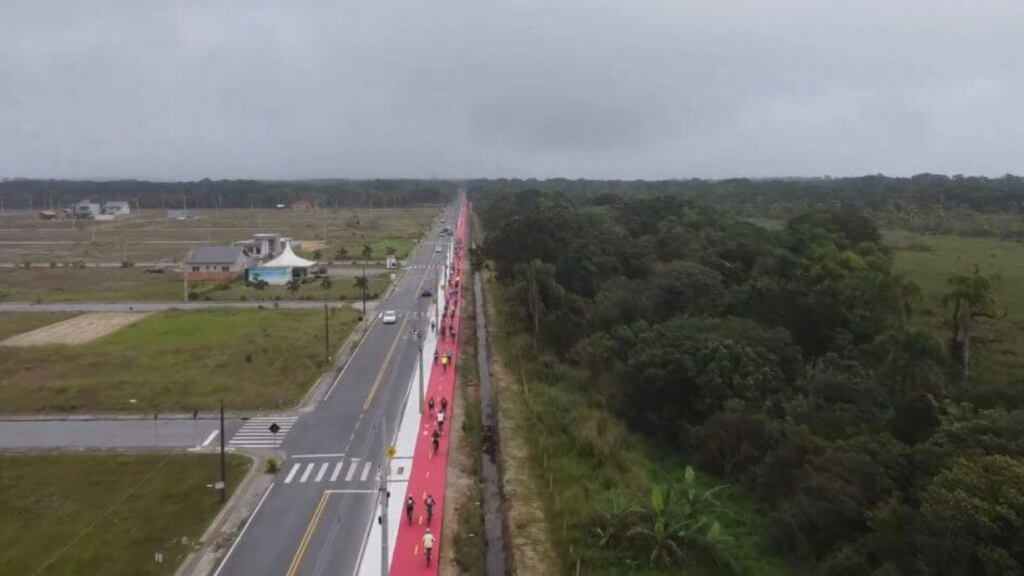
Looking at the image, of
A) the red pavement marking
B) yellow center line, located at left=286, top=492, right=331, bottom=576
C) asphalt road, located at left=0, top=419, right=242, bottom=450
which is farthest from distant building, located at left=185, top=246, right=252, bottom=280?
yellow center line, located at left=286, top=492, right=331, bottom=576

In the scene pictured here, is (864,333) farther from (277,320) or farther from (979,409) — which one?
(277,320)

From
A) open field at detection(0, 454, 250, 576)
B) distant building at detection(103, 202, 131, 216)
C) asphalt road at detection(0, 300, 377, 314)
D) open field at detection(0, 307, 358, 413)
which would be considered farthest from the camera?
distant building at detection(103, 202, 131, 216)

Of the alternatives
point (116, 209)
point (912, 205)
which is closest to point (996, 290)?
point (912, 205)

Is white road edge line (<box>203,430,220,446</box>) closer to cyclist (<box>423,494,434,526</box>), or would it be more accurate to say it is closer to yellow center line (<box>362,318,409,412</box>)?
yellow center line (<box>362,318,409,412</box>)

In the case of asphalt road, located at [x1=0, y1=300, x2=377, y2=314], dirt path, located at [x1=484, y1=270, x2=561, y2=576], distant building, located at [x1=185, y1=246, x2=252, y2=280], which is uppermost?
distant building, located at [x1=185, y1=246, x2=252, y2=280]

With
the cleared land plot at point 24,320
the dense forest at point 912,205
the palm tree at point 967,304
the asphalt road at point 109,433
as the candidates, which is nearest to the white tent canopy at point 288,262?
the cleared land plot at point 24,320

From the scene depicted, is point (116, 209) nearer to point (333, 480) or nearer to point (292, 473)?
point (292, 473)

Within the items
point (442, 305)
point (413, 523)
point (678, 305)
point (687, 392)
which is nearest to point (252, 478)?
point (413, 523)

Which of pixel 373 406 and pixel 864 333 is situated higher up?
pixel 864 333
